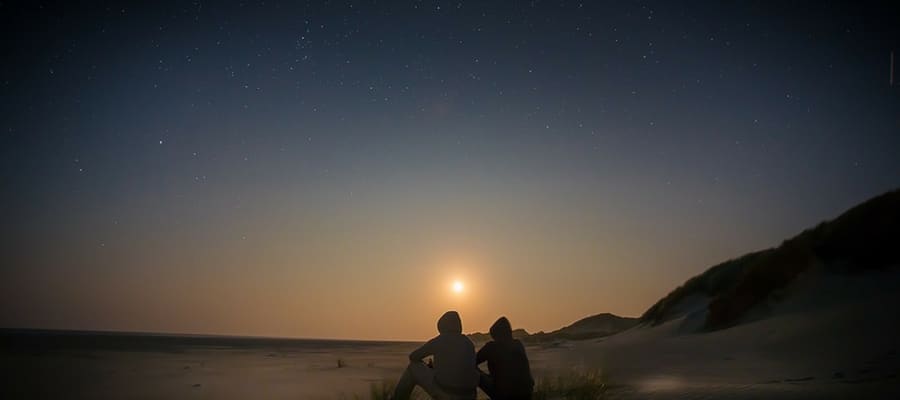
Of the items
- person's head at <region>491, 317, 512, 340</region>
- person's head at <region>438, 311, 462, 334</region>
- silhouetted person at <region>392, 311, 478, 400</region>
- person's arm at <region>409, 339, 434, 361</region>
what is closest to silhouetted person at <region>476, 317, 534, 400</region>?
person's head at <region>491, 317, 512, 340</region>

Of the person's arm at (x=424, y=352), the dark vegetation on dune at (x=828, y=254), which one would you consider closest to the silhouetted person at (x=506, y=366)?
the person's arm at (x=424, y=352)

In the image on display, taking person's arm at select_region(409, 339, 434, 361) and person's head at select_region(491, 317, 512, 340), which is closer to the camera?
person's arm at select_region(409, 339, 434, 361)

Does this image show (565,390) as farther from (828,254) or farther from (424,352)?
(828,254)

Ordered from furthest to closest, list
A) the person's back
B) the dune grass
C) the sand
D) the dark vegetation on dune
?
the dark vegetation on dune, the sand, the dune grass, the person's back

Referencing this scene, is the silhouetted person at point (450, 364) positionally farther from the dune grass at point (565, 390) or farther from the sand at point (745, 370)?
the sand at point (745, 370)

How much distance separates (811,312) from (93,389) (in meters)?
17.6

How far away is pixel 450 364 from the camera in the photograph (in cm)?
624

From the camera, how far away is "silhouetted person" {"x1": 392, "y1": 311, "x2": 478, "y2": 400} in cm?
621

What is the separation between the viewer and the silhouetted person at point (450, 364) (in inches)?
245

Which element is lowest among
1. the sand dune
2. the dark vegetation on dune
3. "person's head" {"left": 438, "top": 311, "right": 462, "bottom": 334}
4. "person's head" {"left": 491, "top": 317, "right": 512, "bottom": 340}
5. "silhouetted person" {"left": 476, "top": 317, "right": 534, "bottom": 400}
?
the sand dune

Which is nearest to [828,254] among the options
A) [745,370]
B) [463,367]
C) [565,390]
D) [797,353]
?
[797,353]

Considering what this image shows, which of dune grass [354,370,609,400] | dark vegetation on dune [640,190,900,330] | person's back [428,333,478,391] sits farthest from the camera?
dark vegetation on dune [640,190,900,330]

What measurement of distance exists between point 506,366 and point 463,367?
578 millimetres

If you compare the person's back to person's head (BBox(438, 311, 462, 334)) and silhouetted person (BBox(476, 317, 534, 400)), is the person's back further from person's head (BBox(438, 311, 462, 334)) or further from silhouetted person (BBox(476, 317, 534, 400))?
silhouetted person (BBox(476, 317, 534, 400))
